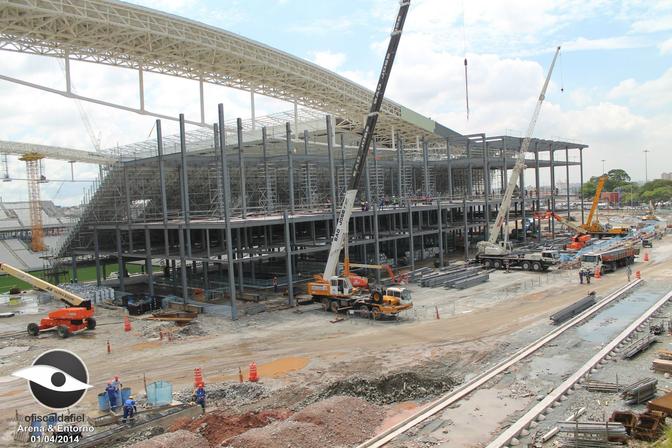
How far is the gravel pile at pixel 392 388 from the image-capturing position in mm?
14727

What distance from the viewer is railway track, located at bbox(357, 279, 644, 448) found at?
11.7 m

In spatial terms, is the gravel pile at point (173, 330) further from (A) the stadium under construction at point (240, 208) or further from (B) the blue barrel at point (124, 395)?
(B) the blue barrel at point (124, 395)

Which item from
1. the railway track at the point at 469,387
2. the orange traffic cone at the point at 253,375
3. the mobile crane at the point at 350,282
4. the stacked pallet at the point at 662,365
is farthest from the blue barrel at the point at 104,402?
the stacked pallet at the point at 662,365

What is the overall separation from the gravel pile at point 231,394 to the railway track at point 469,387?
4.76m

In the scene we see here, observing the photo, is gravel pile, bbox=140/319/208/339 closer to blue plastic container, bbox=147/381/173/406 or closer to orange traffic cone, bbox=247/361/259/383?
orange traffic cone, bbox=247/361/259/383

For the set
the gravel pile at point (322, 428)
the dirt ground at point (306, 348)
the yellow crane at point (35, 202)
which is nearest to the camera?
the gravel pile at point (322, 428)

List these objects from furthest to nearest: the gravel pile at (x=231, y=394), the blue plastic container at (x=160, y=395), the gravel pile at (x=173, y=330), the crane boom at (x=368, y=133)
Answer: the crane boom at (x=368, y=133) → the gravel pile at (x=173, y=330) → the gravel pile at (x=231, y=394) → the blue plastic container at (x=160, y=395)

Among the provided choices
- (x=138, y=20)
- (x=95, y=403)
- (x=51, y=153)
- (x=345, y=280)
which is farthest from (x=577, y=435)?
(x=51, y=153)

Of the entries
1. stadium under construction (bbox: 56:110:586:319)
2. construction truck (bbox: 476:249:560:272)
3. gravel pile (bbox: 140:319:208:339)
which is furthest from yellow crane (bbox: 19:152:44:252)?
construction truck (bbox: 476:249:560:272)

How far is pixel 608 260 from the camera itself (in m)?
34.8

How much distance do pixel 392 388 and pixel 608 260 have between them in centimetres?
2597

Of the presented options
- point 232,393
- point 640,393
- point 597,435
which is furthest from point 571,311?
point 232,393

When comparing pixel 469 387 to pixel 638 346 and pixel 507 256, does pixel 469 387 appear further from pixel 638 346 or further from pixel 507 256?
pixel 507 256

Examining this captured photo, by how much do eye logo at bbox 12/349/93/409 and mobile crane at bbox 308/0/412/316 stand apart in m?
16.2
